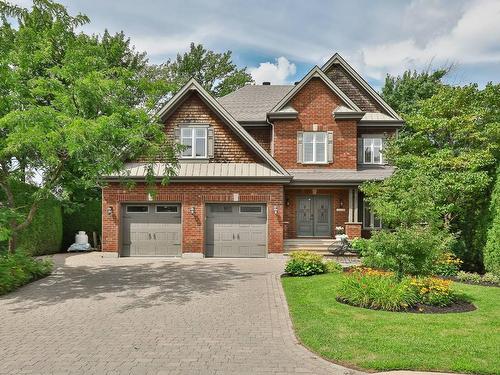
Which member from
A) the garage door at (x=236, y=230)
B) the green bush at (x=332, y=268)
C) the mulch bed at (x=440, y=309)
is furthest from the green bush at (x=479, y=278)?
the garage door at (x=236, y=230)

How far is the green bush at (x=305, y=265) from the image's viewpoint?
13.0 meters

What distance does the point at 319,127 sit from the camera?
803 inches

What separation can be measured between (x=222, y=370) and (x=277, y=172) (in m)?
12.8

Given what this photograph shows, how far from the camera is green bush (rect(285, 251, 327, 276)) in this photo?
12961 millimetres

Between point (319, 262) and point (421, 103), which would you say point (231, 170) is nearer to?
point (319, 262)

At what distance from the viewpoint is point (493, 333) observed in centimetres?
682

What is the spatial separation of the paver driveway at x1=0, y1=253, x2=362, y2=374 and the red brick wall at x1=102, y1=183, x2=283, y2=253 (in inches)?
176

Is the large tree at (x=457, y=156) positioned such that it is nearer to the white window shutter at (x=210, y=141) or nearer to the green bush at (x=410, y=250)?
the green bush at (x=410, y=250)

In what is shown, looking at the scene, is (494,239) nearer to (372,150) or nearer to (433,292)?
(433,292)

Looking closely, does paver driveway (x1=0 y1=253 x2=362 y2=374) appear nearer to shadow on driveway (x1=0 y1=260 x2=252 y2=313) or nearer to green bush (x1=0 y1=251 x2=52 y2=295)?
shadow on driveway (x1=0 y1=260 x2=252 y2=313)

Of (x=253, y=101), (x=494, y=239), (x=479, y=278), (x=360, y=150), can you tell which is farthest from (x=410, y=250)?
(x=253, y=101)

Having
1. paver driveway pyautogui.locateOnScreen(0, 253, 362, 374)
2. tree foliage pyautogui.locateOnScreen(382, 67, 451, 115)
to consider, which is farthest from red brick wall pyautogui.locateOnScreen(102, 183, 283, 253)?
tree foliage pyautogui.locateOnScreen(382, 67, 451, 115)

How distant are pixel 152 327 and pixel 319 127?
1516cm

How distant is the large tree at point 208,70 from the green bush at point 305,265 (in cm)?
3265
